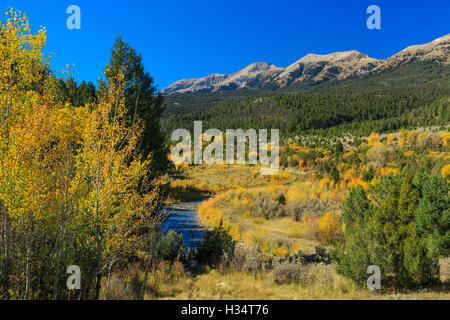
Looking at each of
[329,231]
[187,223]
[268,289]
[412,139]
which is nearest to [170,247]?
[187,223]

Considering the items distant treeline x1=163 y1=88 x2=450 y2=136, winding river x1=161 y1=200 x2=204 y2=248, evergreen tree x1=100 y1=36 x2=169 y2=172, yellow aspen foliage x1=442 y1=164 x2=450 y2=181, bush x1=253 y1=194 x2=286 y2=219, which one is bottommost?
winding river x1=161 y1=200 x2=204 y2=248

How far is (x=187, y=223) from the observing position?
13156mm

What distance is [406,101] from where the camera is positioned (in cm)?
10731

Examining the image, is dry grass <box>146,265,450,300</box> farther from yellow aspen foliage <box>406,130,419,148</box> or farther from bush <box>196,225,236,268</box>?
yellow aspen foliage <box>406,130,419,148</box>

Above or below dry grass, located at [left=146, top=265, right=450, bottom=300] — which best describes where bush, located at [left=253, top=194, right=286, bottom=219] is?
above

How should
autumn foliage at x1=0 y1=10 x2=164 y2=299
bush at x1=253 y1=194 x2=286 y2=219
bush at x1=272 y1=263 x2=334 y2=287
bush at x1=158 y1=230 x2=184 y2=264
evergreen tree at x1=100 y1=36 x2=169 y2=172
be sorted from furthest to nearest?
1. bush at x1=253 y1=194 x2=286 y2=219
2. evergreen tree at x1=100 y1=36 x2=169 y2=172
3. bush at x1=158 y1=230 x2=184 y2=264
4. bush at x1=272 y1=263 x2=334 y2=287
5. autumn foliage at x1=0 y1=10 x2=164 y2=299

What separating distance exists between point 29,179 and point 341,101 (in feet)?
466

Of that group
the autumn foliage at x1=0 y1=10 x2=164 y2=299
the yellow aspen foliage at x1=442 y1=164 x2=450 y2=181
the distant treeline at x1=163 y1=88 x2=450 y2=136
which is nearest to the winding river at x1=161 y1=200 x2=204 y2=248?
the autumn foliage at x1=0 y1=10 x2=164 y2=299

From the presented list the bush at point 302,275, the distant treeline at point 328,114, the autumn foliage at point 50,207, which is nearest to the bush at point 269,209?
the bush at point 302,275

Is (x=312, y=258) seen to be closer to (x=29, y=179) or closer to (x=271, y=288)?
(x=271, y=288)

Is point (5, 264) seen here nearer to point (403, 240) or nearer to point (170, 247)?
point (170, 247)

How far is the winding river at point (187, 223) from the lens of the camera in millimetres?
13613

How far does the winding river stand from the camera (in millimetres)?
13613

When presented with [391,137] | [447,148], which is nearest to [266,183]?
[447,148]
